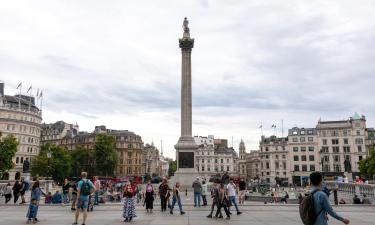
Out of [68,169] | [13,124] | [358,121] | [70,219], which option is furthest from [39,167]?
[358,121]

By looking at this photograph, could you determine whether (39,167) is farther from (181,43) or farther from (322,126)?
(322,126)

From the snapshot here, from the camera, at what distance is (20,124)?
→ 91875 mm

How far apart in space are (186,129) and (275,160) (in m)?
68.8

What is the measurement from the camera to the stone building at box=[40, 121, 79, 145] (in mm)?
125387

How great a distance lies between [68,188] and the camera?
87.4 feet

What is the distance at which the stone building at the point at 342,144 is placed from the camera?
9438 centimetres

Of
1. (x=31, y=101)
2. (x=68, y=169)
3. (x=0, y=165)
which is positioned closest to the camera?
(x=0, y=165)

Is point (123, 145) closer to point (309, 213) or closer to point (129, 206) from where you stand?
point (129, 206)

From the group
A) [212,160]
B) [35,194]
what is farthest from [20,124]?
[35,194]

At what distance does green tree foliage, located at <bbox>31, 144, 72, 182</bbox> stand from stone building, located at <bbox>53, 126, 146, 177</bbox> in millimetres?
27859

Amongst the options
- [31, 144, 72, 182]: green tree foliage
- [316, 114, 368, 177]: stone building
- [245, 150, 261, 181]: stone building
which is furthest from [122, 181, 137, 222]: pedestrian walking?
[245, 150, 261, 181]: stone building

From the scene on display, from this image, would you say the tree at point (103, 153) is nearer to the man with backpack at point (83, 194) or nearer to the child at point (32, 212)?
the child at point (32, 212)

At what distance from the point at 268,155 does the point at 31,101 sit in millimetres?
79424

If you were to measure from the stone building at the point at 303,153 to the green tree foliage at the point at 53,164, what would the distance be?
65.9 metres
